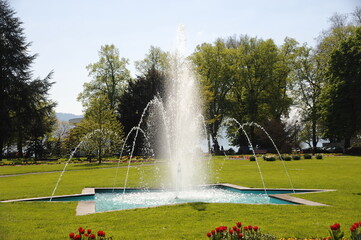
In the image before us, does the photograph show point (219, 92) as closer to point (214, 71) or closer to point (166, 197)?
point (214, 71)

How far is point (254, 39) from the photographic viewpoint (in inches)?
2032

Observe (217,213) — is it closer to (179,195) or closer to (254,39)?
(179,195)

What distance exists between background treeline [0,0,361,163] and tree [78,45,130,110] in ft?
0.60

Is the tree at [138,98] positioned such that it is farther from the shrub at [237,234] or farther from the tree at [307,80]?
the shrub at [237,234]

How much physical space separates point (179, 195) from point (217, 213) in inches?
167

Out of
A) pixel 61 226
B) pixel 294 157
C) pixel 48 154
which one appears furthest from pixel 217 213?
pixel 48 154

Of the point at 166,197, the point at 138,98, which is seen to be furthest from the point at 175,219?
the point at 138,98

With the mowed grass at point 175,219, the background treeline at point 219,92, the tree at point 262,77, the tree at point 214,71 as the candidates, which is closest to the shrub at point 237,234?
the mowed grass at point 175,219

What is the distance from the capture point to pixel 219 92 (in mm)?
53344

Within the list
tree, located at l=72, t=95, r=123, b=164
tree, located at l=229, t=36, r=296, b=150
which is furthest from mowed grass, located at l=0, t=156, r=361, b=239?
tree, located at l=229, t=36, r=296, b=150

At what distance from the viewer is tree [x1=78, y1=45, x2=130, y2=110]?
5544 cm

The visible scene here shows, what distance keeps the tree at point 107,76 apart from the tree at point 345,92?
34281mm

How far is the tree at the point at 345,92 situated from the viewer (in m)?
35.3

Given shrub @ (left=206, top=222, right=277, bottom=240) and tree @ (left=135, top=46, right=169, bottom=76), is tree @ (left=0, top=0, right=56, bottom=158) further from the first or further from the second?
shrub @ (left=206, top=222, right=277, bottom=240)
